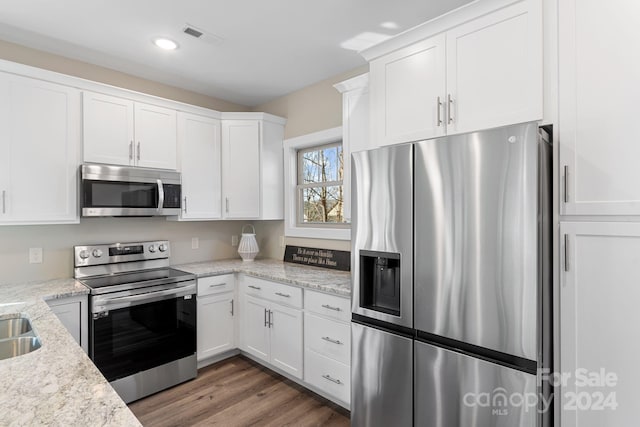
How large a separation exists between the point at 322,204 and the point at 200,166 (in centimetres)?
125

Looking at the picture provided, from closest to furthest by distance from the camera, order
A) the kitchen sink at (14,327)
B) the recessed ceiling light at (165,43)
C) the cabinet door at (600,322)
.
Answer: the cabinet door at (600,322) < the kitchen sink at (14,327) < the recessed ceiling light at (165,43)

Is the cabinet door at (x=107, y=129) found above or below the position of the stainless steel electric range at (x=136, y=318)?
above

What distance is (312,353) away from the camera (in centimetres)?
255

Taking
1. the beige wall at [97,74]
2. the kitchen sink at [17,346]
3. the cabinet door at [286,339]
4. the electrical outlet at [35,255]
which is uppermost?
the beige wall at [97,74]

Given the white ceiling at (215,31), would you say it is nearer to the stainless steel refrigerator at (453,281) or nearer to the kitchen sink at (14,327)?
the stainless steel refrigerator at (453,281)

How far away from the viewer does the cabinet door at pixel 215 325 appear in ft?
9.84

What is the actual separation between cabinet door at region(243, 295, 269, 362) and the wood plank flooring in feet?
0.68

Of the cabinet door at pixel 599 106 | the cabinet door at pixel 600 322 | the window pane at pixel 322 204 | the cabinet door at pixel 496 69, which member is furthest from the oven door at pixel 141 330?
the cabinet door at pixel 599 106

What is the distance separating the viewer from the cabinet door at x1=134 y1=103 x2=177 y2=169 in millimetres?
2912

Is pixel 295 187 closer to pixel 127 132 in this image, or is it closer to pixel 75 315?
pixel 127 132

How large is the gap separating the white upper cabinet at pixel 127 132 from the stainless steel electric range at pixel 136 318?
77 centimetres

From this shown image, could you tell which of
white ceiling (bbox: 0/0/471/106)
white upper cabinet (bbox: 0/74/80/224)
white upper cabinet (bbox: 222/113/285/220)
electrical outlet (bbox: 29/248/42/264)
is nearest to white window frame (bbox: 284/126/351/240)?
white upper cabinet (bbox: 222/113/285/220)

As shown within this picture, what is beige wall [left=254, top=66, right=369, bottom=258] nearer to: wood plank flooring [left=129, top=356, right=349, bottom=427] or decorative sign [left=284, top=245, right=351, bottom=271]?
decorative sign [left=284, top=245, right=351, bottom=271]

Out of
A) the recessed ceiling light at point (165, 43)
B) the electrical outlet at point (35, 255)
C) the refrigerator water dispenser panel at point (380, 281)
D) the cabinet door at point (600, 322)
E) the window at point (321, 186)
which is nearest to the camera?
the cabinet door at point (600, 322)
